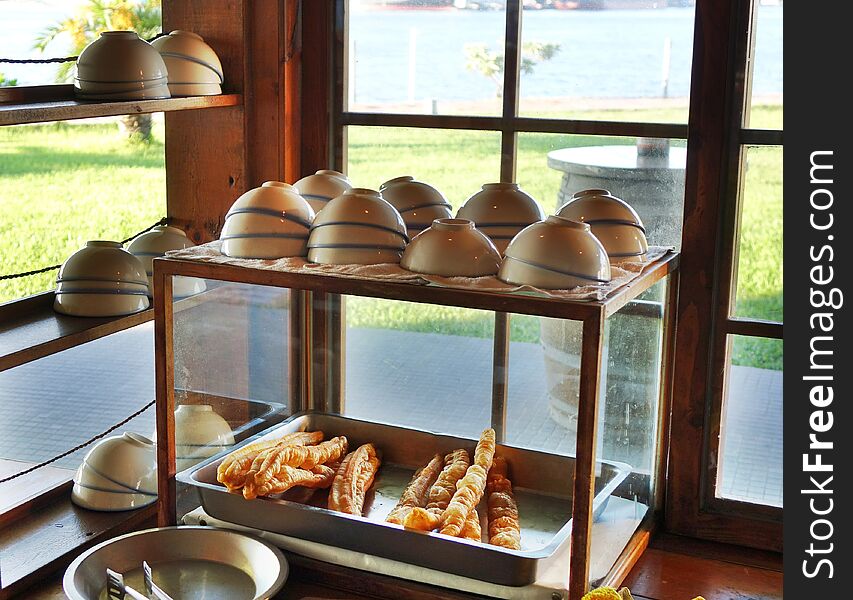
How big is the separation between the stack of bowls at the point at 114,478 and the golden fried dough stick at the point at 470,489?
466 mm

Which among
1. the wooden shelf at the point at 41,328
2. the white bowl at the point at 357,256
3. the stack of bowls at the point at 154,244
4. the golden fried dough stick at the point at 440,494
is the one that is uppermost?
the white bowl at the point at 357,256

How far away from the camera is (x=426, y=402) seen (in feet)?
5.26

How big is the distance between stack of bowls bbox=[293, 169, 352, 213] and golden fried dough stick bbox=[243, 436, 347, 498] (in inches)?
12.9

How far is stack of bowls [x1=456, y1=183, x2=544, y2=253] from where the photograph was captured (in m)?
1.32

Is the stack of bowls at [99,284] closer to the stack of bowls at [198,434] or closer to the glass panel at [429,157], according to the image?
the stack of bowls at [198,434]

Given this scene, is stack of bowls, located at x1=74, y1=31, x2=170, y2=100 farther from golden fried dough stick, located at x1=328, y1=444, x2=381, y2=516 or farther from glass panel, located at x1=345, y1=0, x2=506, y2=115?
golden fried dough stick, located at x1=328, y1=444, x2=381, y2=516

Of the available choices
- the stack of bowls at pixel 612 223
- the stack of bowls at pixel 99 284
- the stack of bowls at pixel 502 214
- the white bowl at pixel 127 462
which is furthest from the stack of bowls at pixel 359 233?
the white bowl at pixel 127 462

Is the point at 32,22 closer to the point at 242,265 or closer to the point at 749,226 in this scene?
the point at 242,265

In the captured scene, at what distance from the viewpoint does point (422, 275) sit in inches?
48.1

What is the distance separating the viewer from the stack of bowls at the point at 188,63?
1.51 meters

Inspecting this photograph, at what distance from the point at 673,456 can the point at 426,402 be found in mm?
373

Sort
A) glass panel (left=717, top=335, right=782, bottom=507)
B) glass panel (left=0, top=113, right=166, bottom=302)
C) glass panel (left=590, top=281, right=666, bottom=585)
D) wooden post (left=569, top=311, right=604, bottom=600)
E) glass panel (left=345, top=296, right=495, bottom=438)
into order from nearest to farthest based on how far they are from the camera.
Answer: wooden post (left=569, top=311, right=604, bottom=600), glass panel (left=590, top=281, right=666, bottom=585), glass panel (left=717, top=335, right=782, bottom=507), glass panel (left=345, top=296, right=495, bottom=438), glass panel (left=0, top=113, right=166, bottom=302)

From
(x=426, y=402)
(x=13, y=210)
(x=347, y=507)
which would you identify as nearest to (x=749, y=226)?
(x=426, y=402)

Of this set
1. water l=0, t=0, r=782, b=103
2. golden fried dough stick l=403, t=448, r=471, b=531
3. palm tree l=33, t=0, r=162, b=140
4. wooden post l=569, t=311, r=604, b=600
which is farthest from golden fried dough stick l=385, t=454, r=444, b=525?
palm tree l=33, t=0, r=162, b=140
